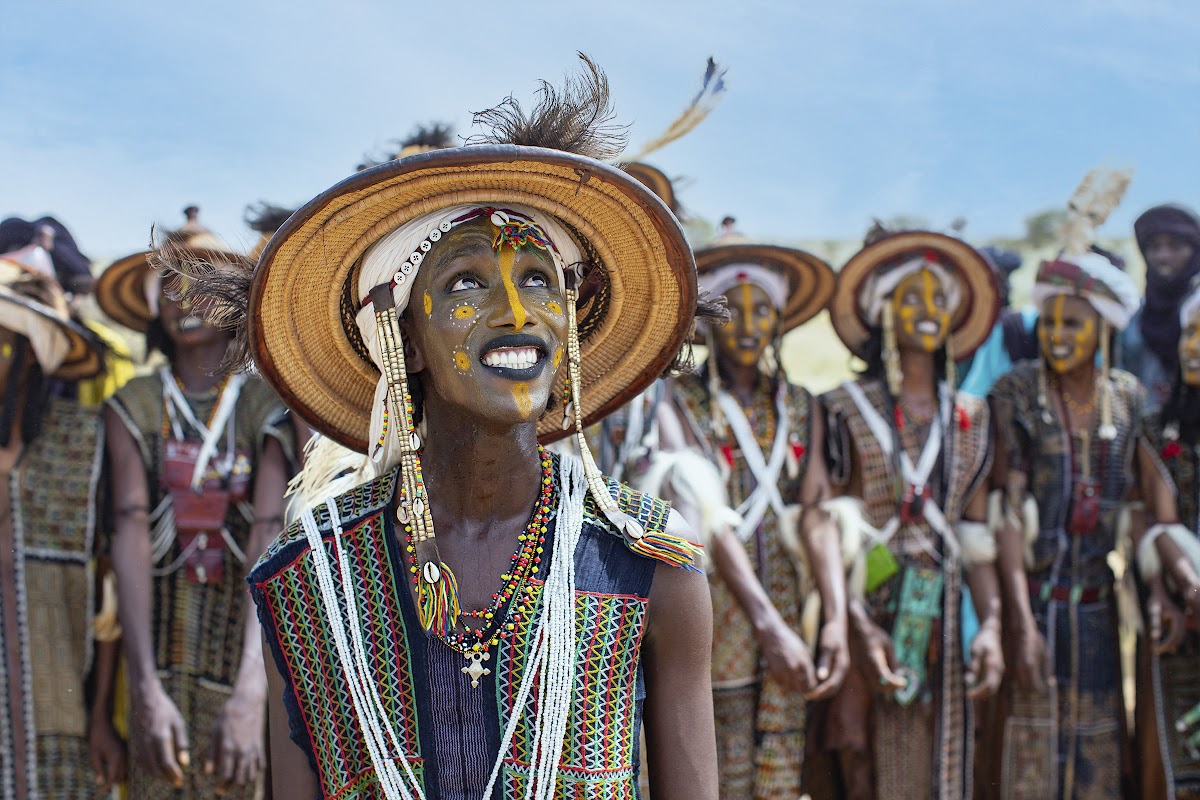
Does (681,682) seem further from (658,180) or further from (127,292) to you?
(127,292)

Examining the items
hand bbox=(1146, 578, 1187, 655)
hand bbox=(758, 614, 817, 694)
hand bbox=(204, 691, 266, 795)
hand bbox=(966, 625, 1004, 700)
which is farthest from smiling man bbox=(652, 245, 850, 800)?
hand bbox=(204, 691, 266, 795)

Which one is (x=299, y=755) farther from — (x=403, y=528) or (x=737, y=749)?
(x=737, y=749)

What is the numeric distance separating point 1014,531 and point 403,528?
4.12 metres

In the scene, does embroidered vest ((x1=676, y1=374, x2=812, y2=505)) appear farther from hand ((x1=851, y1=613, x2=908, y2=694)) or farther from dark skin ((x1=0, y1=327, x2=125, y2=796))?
dark skin ((x1=0, y1=327, x2=125, y2=796))

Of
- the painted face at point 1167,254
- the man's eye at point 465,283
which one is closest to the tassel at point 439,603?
the man's eye at point 465,283

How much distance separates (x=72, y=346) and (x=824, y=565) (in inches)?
133

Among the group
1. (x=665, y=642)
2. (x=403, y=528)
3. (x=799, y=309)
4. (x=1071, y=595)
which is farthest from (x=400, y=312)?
(x=1071, y=595)

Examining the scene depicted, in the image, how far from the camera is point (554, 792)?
7.63 feet

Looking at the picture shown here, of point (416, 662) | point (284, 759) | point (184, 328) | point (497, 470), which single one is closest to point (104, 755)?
point (184, 328)

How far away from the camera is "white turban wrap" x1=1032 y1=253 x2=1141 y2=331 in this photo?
5.95 meters

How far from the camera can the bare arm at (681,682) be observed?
2410mm

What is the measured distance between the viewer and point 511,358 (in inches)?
93.4

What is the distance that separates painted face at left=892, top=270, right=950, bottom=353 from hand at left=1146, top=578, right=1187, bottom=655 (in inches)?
58.7

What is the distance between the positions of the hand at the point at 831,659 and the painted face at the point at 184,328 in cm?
288
